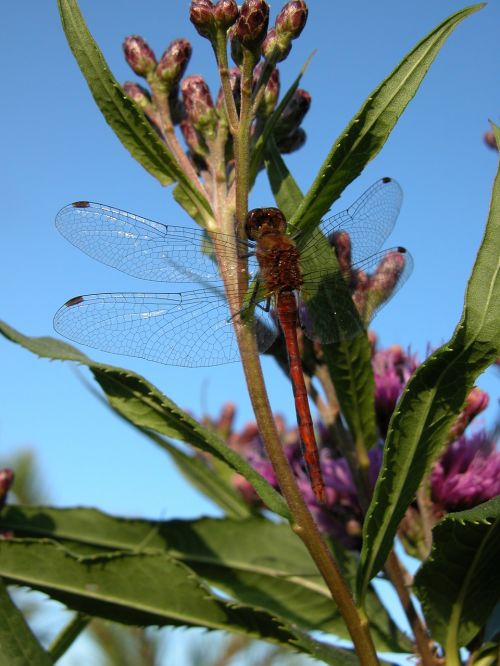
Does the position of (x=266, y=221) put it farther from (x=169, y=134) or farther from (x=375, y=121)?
(x=375, y=121)

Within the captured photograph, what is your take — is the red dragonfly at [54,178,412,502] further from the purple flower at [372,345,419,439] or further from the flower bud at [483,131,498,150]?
the flower bud at [483,131,498,150]

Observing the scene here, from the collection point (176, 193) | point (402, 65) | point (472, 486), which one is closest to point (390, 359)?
point (472, 486)

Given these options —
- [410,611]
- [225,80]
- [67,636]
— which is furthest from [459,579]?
[225,80]

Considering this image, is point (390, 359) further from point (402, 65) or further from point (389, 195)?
→ point (402, 65)

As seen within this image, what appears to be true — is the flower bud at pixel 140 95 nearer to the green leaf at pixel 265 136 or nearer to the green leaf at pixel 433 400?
the green leaf at pixel 265 136

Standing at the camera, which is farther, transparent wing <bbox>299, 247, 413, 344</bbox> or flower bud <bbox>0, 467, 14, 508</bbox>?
flower bud <bbox>0, 467, 14, 508</bbox>

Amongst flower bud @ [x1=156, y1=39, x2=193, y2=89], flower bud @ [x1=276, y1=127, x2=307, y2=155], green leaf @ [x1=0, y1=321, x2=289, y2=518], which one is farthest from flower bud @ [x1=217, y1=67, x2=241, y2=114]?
green leaf @ [x1=0, y1=321, x2=289, y2=518]
